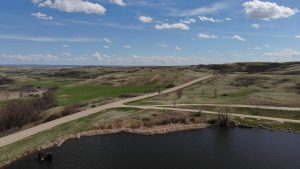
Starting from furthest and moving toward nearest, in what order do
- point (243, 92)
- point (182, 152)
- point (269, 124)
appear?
point (243, 92), point (269, 124), point (182, 152)

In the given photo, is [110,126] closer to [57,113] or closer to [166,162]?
[57,113]

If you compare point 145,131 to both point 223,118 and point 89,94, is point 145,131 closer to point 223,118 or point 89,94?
point 223,118

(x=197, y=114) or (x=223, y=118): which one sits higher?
(x=197, y=114)

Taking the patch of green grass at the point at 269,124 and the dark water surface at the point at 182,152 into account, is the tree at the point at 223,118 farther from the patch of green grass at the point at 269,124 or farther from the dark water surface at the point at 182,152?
the dark water surface at the point at 182,152

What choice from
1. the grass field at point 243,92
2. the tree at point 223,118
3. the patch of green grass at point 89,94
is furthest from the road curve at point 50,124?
the tree at point 223,118

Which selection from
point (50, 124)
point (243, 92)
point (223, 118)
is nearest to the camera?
point (50, 124)

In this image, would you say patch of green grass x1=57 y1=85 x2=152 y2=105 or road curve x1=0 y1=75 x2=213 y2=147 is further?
patch of green grass x1=57 y1=85 x2=152 y2=105

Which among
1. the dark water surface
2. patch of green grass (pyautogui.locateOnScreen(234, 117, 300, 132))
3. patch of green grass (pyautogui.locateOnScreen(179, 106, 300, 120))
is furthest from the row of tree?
patch of green grass (pyautogui.locateOnScreen(234, 117, 300, 132))

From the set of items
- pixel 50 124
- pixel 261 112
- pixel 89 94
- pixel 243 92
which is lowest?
pixel 50 124

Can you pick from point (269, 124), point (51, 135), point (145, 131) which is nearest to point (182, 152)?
point (145, 131)

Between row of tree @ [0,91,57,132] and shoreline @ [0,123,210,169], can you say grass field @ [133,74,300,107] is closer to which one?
shoreline @ [0,123,210,169]

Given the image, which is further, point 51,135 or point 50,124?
point 50,124
